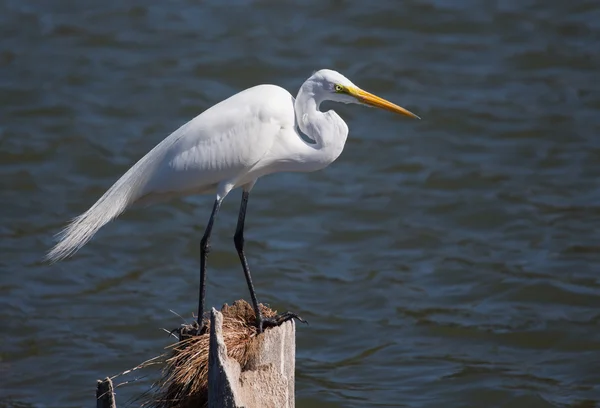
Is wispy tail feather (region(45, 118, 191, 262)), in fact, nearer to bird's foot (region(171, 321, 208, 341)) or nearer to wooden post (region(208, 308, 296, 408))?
bird's foot (region(171, 321, 208, 341))

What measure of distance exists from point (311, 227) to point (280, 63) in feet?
9.42

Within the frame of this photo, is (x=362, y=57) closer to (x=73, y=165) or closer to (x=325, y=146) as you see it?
(x=73, y=165)

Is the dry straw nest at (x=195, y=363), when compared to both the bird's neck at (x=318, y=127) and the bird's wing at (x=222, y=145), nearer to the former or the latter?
the bird's wing at (x=222, y=145)

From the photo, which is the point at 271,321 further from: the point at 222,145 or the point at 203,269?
the point at 222,145

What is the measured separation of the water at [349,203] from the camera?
7.69 m

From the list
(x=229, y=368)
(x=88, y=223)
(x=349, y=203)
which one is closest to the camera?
(x=229, y=368)

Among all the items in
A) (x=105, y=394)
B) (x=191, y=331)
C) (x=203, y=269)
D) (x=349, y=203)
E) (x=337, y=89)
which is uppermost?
(x=337, y=89)

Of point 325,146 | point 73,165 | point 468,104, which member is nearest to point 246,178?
point 325,146

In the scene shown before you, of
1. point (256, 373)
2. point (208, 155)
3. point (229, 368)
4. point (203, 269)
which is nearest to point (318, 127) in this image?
point (208, 155)

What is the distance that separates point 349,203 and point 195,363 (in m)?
5.60

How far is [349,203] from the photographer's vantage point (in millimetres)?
9680

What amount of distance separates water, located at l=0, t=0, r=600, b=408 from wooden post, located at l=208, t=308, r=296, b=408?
124 inches

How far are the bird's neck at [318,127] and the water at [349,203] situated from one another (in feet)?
8.55

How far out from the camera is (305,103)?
5.14 meters
